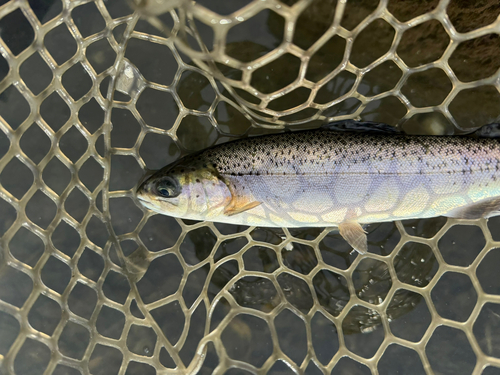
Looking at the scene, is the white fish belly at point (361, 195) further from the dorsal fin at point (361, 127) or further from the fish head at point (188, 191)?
the dorsal fin at point (361, 127)

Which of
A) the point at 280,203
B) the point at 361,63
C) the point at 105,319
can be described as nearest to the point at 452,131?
the point at 361,63

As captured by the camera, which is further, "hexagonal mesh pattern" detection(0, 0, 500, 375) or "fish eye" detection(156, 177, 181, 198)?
"hexagonal mesh pattern" detection(0, 0, 500, 375)

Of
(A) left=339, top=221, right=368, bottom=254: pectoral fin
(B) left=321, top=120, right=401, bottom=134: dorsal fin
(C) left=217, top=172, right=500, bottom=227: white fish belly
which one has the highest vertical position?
(B) left=321, top=120, right=401, bottom=134: dorsal fin

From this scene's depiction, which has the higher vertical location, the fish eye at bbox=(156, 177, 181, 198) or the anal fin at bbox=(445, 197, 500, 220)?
the anal fin at bbox=(445, 197, 500, 220)

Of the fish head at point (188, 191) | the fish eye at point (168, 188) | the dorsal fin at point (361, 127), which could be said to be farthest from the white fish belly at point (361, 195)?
the fish eye at point (168, 188)

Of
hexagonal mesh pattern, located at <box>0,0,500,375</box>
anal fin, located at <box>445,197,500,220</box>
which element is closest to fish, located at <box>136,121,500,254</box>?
anal fin, located at <box>445,197,500,220</box>

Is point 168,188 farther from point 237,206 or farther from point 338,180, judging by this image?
point 338,180

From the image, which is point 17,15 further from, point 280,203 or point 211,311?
point 211,311

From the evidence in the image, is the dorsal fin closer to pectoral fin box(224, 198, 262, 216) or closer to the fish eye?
pectoral fin box(224, 198, 262, 216)
